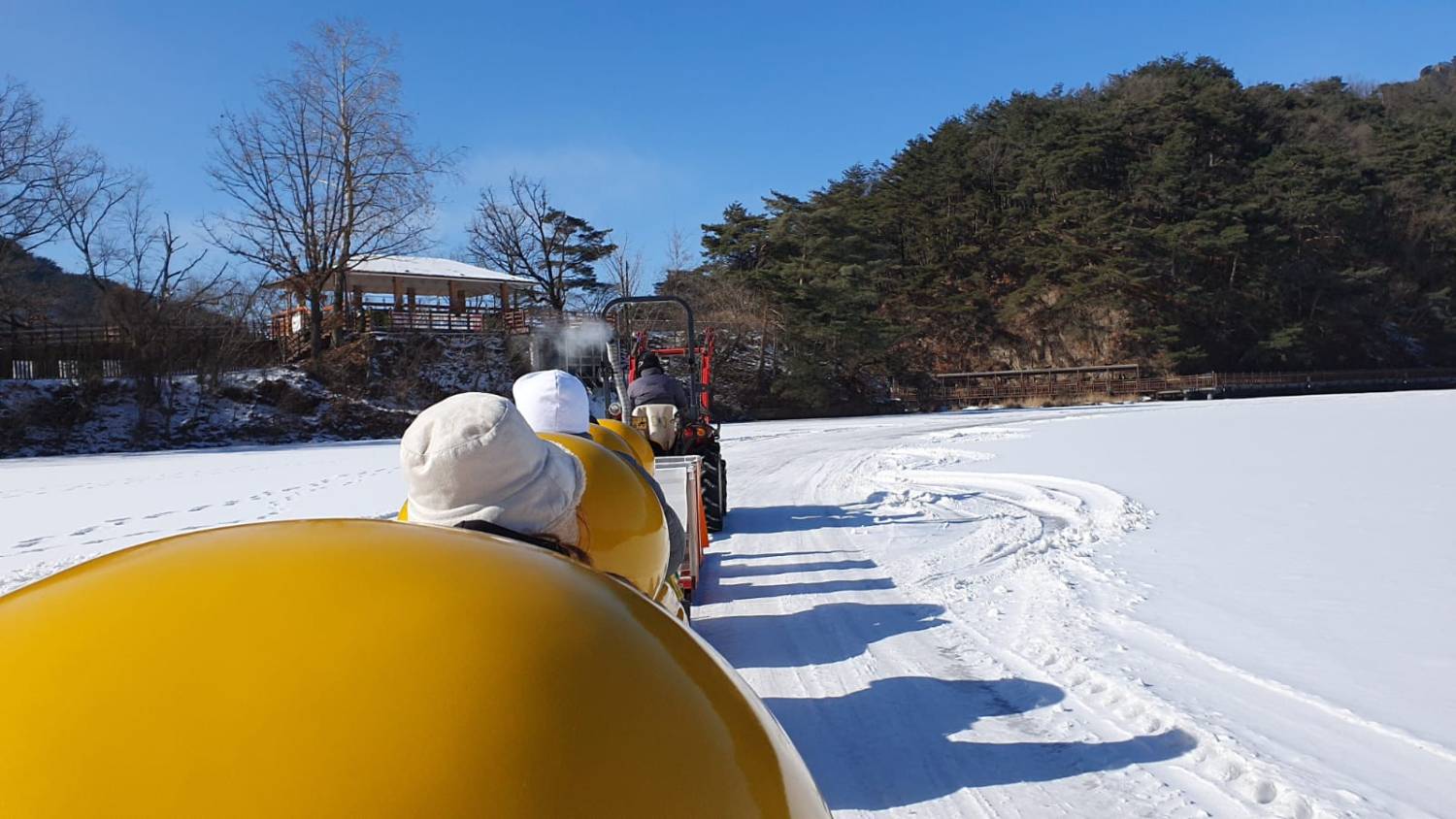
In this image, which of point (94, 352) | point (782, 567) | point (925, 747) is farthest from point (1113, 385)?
point (925, 747)

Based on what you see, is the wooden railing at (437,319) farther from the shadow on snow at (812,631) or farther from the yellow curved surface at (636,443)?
the shadow on snow at (812,631)

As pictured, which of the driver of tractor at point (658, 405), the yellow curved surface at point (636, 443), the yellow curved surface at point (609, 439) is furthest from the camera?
the driver of tractor at point (658, 405)

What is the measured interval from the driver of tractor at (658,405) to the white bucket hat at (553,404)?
14.5ft

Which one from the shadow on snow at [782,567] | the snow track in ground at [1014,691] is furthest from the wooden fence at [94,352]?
the shadow on snow at [782,567]

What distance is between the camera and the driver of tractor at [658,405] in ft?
28.6

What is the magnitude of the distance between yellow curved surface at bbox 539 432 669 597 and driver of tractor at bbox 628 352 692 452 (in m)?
5.00

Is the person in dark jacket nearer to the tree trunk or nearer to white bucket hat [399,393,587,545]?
white bucket hat [399,393,587,545]

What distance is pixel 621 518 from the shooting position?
10.7 ft

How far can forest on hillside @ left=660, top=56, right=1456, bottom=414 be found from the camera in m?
43.5

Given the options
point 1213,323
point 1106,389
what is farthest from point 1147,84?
point 1106,389

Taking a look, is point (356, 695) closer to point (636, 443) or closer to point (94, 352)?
point (636, 443)

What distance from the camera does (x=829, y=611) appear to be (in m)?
5.71

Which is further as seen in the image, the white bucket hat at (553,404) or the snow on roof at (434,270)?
the snow on roof at (434,270)

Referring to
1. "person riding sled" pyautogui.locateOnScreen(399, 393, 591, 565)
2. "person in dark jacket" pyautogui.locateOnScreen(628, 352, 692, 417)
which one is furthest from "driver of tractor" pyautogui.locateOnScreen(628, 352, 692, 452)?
"person riding sled" pyautogui.locateOnScreen(399, 393, 591, 565)
